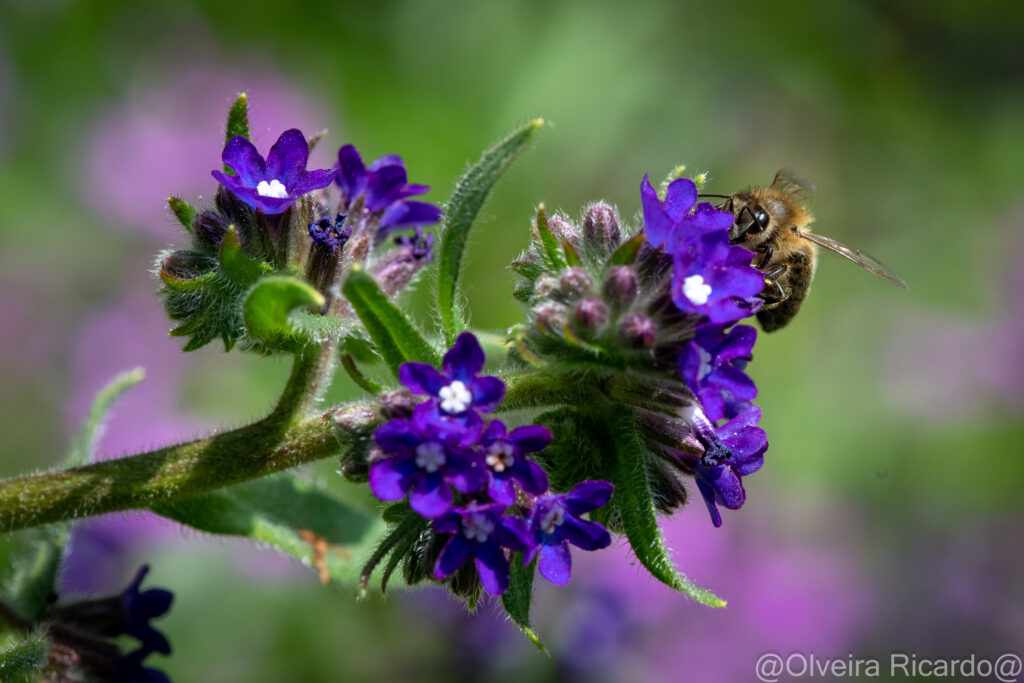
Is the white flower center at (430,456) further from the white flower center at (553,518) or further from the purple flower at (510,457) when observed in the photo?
the white flower center at (553,518)

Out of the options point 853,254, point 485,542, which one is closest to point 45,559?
point 485,542

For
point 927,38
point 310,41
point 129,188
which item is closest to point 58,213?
point 129,188

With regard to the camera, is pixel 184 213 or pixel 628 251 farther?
pixel 184 213

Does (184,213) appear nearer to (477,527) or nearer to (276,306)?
(276,306)

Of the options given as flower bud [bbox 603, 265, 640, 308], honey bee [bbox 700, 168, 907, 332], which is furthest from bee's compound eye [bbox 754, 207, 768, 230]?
flower bud [bbox 603, 265, 640, 308]

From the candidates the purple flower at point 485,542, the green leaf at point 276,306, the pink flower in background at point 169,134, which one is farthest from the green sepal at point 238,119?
the pink flower in background at point 169,134

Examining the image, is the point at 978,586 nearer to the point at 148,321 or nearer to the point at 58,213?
the point at 148,321
